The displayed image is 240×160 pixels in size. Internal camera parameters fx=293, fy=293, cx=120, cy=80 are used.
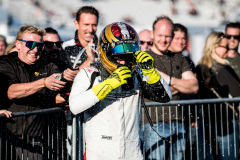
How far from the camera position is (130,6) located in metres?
27.1

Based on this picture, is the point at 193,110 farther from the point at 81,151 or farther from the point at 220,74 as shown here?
the point at 81,151

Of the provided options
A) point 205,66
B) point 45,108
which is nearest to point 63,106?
point 45,108

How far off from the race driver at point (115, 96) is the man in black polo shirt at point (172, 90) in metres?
1.27

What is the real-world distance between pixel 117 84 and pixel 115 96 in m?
0.26

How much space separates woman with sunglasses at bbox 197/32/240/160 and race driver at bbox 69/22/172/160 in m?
2.06

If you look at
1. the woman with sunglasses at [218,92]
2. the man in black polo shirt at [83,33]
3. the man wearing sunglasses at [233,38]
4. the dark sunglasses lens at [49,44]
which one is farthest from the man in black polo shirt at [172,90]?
the man wearing sunglasses at [233,38]

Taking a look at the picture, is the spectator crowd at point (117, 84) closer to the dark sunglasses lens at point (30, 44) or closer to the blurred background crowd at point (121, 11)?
the dark sunglasses lens at point (30, 44)

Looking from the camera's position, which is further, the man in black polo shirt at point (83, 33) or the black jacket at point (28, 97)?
the man in black polo shirt at point (83, 33)

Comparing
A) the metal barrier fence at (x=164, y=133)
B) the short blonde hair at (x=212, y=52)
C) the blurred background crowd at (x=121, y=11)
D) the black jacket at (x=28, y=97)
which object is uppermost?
the blurred background crowd at (x=121, y=11)

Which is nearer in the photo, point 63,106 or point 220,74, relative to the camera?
point 63,106

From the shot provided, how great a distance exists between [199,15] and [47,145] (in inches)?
906

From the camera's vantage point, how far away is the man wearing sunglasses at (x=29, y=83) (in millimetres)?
3479

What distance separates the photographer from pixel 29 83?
11.6 feet

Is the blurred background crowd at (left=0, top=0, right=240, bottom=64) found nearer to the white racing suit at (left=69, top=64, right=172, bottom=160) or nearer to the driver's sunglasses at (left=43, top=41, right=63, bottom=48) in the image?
the driver's sunglasses at (left=43, top=41, right=63, bottom=48)
